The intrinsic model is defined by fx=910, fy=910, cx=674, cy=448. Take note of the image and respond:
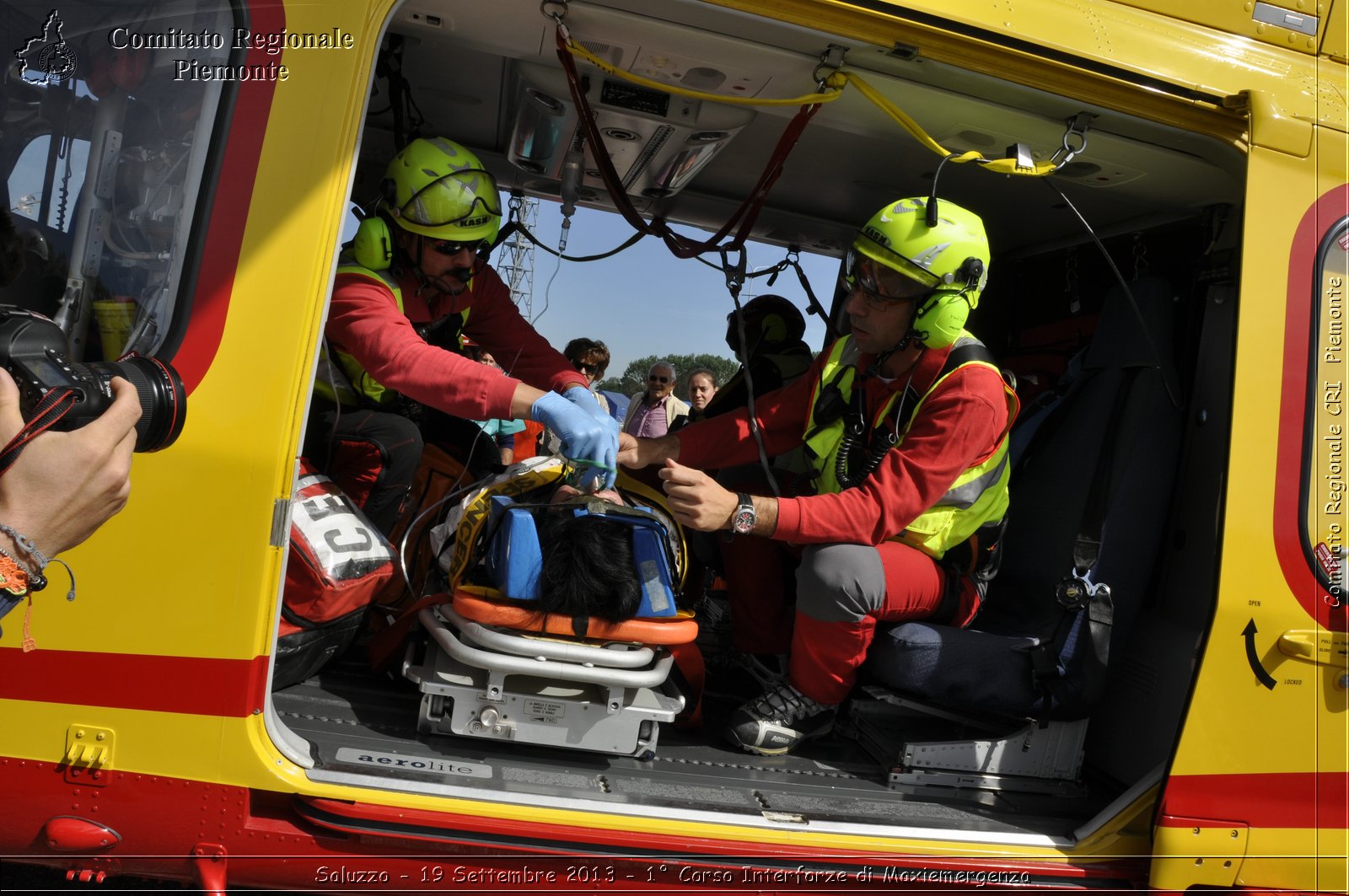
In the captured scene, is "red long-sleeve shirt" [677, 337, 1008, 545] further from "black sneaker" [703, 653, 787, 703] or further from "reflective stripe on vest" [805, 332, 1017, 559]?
"black sneaker" [703, 653, 787, 703]

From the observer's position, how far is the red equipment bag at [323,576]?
91.5 inches

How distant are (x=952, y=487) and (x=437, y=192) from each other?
1.78 meters

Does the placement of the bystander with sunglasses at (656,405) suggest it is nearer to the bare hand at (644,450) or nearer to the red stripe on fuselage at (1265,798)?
the bare hand at (644,450)

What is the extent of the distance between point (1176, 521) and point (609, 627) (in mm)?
1836

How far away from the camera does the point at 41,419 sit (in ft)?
3.60

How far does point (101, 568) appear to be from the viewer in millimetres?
1836

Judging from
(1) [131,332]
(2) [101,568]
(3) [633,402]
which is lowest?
(2) [101,568]

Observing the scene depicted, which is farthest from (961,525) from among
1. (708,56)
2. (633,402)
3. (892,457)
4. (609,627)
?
(633,402)

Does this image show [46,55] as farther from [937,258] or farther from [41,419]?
[937,258]

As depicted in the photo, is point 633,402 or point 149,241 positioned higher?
point 633,402

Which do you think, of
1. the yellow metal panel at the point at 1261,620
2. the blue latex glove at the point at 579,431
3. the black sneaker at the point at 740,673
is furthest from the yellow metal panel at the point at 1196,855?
the blue latex glove at the point at 579,431

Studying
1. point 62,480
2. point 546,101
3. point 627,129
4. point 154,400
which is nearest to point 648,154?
point 627,129

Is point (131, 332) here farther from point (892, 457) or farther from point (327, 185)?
point (892, 457)

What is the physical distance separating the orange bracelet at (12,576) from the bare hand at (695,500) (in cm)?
159
